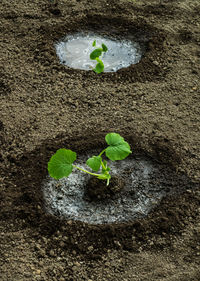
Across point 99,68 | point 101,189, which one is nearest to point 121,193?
point 101,189

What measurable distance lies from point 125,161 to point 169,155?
16.2 inches

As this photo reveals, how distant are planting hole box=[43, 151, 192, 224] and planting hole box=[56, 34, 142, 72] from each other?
1487mm

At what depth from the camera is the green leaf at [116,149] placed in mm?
2957

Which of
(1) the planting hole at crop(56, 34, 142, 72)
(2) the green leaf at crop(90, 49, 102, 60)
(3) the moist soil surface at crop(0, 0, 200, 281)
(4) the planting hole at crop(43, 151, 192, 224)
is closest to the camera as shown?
(3) the moist soil surface at crop(0, 0, 200, 281)

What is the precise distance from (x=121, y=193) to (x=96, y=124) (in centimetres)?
86

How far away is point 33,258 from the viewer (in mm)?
2906

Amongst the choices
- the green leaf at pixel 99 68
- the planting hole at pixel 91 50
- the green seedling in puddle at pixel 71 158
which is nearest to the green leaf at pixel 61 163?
the green seedling in puddle at pixel 71 158

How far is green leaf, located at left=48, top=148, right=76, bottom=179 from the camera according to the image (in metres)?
2.97

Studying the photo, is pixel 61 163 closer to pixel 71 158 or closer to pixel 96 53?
pixel 71 158

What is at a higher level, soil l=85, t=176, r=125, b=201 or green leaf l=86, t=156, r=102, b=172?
green leaf l=86, t=156, r=102, b=172

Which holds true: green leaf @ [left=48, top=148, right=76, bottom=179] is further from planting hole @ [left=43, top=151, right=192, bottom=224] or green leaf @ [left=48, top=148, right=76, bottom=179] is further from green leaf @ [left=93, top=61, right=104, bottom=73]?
green leaf @ [left=93, top=61, right=104, bottom=73]

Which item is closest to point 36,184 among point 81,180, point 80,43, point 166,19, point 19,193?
point 19,193

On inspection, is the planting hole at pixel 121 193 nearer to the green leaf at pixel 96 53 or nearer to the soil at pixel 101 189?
the soil at pixel 101 189

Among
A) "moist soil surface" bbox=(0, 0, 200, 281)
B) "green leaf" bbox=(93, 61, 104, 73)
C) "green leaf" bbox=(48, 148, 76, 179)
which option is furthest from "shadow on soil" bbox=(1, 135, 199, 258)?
"green leaf" bbox=(93, 61, 104, 73)
